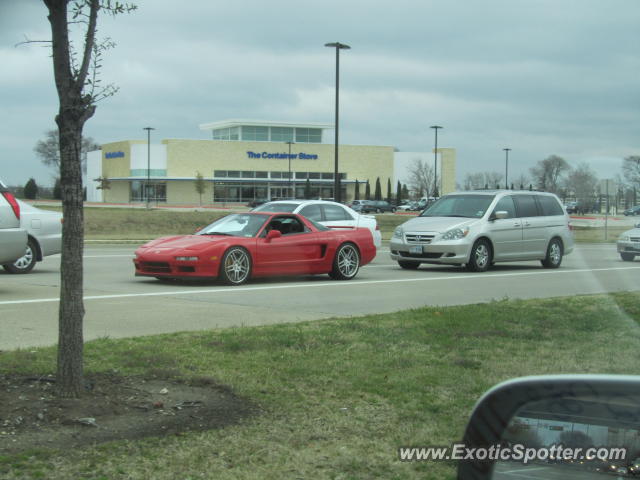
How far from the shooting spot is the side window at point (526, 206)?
1845 centimetres

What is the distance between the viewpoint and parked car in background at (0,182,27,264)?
11.8 metres

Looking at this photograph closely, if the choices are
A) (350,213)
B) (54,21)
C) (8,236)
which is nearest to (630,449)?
(54,21)

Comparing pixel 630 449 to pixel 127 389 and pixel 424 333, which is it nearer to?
pixel 127 389

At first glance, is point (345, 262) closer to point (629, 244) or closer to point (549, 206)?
point (549, 206)

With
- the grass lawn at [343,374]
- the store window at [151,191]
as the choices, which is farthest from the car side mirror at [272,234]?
the store window at [151,191]

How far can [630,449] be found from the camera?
5.44 feet

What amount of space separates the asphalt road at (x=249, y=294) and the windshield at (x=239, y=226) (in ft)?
3.06

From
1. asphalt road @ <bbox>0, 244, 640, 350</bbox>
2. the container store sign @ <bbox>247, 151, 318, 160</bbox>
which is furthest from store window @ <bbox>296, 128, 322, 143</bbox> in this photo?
asphalt road @ <bbox>0, 244, 640, 350</bbox>

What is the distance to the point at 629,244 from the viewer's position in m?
21.5

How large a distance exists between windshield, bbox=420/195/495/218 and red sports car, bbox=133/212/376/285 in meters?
3.18

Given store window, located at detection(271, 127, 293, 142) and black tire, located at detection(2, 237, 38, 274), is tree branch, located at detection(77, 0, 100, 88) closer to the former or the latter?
black tire, located at detection(2, 237, 38, 274)

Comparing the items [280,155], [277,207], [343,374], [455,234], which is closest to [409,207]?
[280,155]

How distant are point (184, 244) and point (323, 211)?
18.6 ft

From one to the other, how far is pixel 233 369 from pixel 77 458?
2.18 metres
